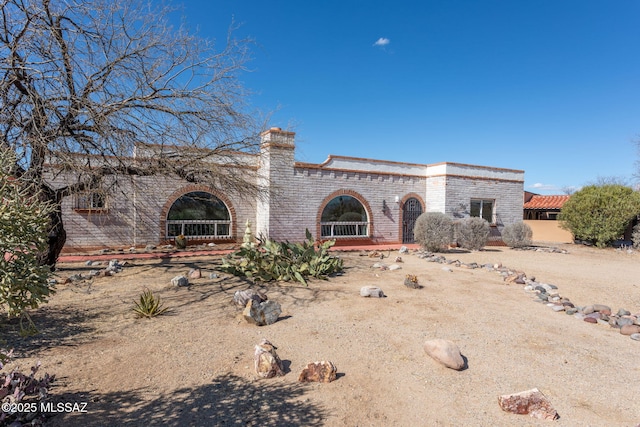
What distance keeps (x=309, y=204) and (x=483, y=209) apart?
946cm

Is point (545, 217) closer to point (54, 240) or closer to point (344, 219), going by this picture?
point (344, 219)

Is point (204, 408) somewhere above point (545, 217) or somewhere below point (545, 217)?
below

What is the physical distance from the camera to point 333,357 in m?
3.75

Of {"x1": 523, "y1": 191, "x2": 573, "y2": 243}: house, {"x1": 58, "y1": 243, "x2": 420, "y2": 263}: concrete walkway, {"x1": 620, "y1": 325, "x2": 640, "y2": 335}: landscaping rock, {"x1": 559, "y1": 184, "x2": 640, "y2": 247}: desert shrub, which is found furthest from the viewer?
{"x1": 523, "y1": 191, "x2": 573, "y2": 243}: house

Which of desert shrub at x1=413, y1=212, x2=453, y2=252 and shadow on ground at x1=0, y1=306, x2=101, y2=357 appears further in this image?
desert shrub at x1=413, y1=212, x2=453, y2=252

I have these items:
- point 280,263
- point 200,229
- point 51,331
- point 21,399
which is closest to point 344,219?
point 200,229

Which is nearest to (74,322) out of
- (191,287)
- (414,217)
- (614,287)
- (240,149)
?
(191,287)

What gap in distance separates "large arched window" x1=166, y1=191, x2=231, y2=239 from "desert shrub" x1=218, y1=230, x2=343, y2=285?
17.0ft

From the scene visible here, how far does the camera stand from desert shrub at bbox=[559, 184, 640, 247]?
16016 mm

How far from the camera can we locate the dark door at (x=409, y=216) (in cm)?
1594

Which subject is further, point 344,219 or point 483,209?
point 483,209

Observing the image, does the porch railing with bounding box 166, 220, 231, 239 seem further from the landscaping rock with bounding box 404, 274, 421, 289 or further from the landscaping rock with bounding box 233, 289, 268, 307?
A: the landscaping rock with bounding box 404, 274, 421, 289

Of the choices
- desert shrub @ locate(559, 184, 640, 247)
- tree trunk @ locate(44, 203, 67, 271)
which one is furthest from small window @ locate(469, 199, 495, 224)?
tree trunk @ locate(44, 203, 67, 271)

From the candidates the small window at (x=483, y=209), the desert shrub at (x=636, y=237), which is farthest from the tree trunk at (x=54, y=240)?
the desert shrub at (x=636, y=237)
